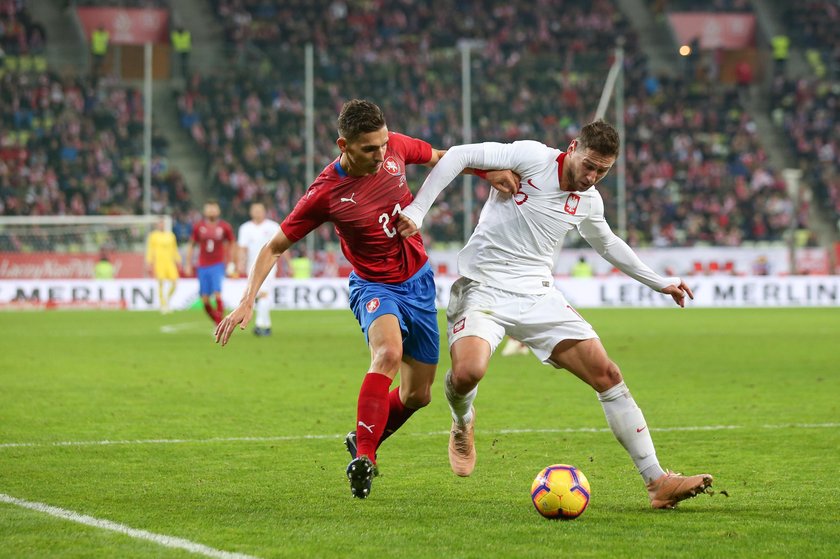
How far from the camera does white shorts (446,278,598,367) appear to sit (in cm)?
680

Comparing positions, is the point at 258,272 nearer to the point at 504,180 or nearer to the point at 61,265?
the point at 504,180

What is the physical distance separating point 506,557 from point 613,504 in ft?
4.83

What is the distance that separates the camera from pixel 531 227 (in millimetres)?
7070

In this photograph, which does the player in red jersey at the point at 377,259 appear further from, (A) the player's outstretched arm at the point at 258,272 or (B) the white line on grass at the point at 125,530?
(B) the white line on grass at the point at 125,530

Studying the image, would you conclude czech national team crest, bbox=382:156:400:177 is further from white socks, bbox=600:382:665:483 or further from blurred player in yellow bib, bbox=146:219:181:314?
blurred player in yellow bib, bbox=146:219:181:314

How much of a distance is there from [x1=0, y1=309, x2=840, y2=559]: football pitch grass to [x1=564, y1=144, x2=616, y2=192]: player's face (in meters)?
1.68

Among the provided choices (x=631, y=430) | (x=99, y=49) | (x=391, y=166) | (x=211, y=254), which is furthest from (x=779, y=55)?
(x=631, y=430)

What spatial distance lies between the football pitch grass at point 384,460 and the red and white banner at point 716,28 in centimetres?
2982

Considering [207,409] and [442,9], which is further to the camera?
[442,9]

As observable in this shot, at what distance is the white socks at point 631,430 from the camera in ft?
21.4

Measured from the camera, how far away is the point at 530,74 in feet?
118

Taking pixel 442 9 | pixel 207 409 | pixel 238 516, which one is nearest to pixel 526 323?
pixel 238 516

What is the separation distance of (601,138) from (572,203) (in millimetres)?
Answer: 558

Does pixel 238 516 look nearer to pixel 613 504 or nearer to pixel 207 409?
pixel 613 504
